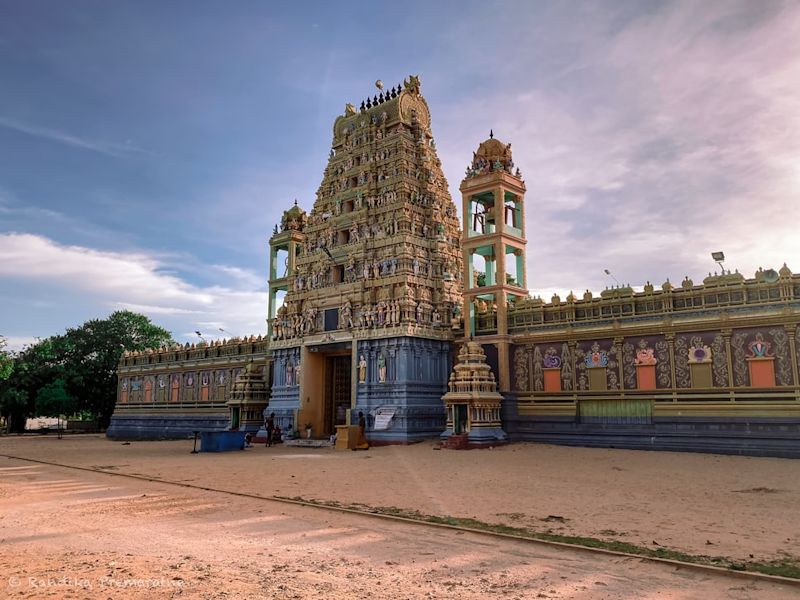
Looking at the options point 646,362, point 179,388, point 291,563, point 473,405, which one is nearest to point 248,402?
point 179,388

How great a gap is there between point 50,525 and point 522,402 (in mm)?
22728

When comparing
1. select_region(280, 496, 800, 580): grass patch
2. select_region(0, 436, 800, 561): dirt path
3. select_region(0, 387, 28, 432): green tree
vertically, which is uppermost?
select_region(0, 387, 28, 432): green tree

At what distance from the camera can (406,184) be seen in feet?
114

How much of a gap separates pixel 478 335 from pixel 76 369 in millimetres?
47950

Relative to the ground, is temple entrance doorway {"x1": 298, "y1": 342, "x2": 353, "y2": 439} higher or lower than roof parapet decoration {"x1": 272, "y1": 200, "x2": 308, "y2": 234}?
Result: lower

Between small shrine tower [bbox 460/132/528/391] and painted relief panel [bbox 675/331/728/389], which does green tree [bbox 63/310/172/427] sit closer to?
small shrine tower [bbox 460/132/528/391]

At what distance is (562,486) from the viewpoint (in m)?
16.5

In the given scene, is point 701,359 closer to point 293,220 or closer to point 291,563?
point 291,563

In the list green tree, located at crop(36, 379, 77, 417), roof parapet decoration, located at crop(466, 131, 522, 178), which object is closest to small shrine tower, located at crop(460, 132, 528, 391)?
roof parapet decoration, located at crop(466, 131, 522, 178)

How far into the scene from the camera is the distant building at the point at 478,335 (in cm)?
2458

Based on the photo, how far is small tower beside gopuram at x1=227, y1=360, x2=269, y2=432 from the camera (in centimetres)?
3981

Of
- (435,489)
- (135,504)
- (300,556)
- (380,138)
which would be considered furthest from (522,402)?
(300,556)

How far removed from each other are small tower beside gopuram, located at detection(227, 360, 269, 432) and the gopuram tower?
3295 millimetres

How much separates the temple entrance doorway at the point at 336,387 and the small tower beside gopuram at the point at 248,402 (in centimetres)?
580
